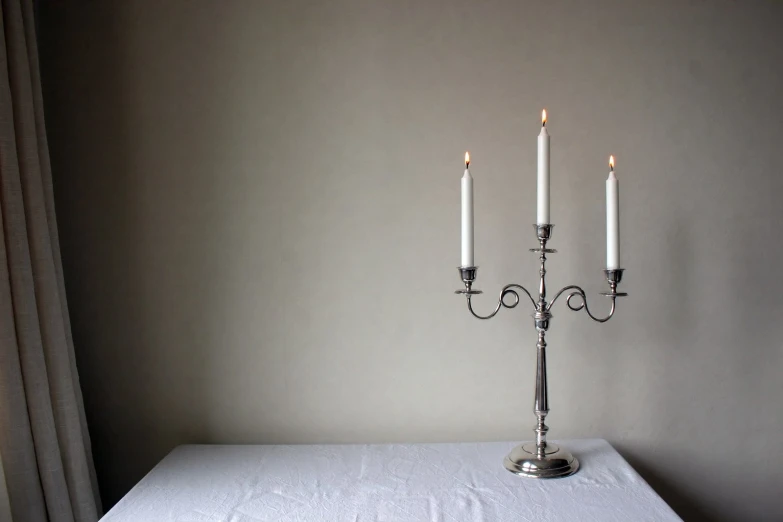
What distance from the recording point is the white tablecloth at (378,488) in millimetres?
1112

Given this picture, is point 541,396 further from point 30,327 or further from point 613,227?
point 30,327

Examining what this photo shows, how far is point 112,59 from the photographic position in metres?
1.48

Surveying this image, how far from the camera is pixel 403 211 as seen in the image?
1.49 m

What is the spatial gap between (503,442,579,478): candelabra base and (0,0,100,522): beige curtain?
0.93 metres

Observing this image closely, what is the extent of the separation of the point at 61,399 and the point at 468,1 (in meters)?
1.31

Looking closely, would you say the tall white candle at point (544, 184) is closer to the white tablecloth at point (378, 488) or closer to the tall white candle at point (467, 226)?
the tall white candle at point (467, 226)

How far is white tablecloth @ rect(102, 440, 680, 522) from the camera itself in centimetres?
111

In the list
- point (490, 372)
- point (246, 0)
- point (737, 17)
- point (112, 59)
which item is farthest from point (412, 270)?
point (737, 17)

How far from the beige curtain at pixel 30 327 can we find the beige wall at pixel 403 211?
193 mm

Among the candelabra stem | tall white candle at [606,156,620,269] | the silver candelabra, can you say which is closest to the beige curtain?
the silver candelabra

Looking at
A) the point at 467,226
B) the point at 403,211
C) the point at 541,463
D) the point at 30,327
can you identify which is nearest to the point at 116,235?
the point at 30,327

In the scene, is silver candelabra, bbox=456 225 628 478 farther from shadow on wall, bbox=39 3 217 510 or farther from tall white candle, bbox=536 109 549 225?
shadow on wall, bbox=39 3 217 510

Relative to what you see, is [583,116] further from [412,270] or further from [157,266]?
[157,266]

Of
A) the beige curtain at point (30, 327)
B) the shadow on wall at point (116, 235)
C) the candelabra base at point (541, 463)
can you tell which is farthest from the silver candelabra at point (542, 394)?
the beige curtain at point (30, 327)
